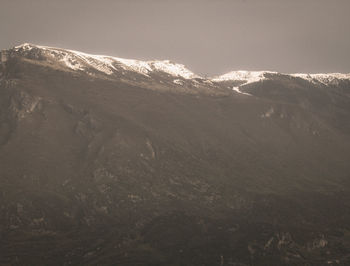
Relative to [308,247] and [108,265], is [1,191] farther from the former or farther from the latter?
[308,247]

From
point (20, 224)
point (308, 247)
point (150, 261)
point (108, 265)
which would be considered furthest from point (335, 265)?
point (20, 224)

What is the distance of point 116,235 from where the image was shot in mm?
170250

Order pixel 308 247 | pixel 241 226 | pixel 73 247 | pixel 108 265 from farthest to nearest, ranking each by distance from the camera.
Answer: pixel 241 226, pixel 308 247, pixel 73 247, pixel 108 265

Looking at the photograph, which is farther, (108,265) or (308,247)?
(308,247)

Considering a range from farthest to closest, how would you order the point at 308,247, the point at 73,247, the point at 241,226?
the point at 241,226 → the point at 308,247 → the point at 73,247

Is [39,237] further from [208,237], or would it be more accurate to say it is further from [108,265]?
[208,237]

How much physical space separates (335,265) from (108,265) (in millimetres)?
75813

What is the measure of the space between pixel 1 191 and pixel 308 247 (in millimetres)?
127642

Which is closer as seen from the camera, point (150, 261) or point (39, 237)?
point (150, 261)

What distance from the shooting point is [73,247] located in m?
158

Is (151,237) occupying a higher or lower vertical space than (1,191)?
lower

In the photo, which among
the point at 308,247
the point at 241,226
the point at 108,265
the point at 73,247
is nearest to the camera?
the point at 108,265

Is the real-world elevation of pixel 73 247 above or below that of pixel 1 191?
below

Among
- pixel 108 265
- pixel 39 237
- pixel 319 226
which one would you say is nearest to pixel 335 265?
pixel 319 226
